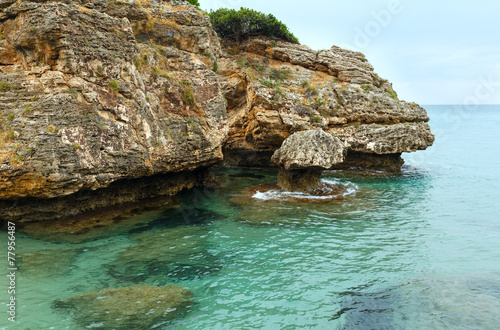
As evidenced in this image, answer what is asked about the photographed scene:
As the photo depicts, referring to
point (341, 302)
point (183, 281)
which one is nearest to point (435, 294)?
point (341, 302)

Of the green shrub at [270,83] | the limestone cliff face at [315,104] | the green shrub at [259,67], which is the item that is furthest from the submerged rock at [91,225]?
the green shrub at [259,67]

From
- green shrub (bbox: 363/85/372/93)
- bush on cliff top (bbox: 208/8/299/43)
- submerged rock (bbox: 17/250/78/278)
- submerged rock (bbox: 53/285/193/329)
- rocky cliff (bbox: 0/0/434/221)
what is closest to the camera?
submerged rock (bbox: 53/285/193/329)

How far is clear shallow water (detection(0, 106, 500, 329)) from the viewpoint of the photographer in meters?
7.97

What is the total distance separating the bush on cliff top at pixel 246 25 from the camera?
2806cm

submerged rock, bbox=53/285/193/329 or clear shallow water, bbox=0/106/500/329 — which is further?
clear shallow water, bbox=0/106/500/329

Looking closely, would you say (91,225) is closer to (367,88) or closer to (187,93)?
(187,93)

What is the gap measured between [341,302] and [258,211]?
8054 mm

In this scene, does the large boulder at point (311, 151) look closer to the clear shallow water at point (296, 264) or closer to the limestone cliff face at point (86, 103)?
the clear shallow water at point (296, 264)

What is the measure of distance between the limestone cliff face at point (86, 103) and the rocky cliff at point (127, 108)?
0.14 feet

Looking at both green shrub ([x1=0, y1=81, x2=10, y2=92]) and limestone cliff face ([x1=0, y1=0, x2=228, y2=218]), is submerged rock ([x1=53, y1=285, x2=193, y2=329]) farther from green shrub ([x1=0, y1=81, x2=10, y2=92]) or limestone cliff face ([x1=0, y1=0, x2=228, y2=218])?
green shrub ([x1=0, y1=81, x2=10, y2=92])

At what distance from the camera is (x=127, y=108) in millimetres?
14484

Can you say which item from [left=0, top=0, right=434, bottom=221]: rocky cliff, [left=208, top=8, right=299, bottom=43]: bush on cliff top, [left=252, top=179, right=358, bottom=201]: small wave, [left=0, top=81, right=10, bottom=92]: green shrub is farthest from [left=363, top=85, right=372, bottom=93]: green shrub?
[left=0, top=81, right=10, bottom=92]: green shrub

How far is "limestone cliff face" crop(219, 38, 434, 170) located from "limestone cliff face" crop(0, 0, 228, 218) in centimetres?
854

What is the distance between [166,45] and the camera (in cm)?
1855
